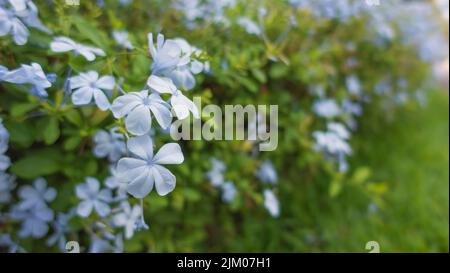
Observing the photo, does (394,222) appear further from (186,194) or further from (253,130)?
(186,194)

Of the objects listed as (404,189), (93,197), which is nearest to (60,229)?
(93,197)

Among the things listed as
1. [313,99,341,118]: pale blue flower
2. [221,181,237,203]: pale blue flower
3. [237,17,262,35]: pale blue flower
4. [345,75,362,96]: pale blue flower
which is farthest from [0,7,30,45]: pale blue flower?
[345,75,362,96]: pale blue flower

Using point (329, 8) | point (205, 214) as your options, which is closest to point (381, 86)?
point (329, 8)

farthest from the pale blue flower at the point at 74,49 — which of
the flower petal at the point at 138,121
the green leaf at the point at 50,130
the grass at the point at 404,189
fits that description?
the grass at the point at 404,189

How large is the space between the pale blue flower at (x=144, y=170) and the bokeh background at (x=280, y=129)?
252 millimetres

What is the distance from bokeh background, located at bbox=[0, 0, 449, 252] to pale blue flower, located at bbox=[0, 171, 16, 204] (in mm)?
51

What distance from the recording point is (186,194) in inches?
54.1

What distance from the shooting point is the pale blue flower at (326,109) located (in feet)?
5.95

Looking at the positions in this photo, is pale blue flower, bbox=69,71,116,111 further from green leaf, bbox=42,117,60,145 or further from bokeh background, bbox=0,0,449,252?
green leaf, bbox=42,117,60,145

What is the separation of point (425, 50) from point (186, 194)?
5.70 feet

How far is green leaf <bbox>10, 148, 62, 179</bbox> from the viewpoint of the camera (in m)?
→ 1.15

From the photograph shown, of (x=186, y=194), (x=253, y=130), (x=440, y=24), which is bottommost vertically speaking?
(x=186, y=194)

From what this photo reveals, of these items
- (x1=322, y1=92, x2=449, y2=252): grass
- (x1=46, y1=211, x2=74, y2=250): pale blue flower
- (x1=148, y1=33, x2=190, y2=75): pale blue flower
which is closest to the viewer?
(x1=148, y1=33, x2=190, y2=75): pale blue flower

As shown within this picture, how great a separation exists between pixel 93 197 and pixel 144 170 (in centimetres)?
45
